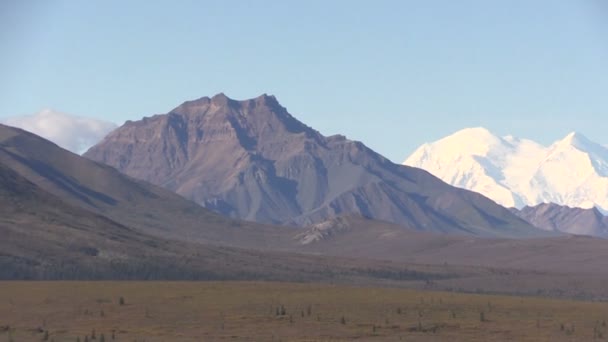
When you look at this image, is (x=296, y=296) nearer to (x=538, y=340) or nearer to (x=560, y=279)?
(x=538, y=340)

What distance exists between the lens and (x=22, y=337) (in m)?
64.1

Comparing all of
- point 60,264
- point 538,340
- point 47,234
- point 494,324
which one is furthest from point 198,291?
point 47,234

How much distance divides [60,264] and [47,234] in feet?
75.7

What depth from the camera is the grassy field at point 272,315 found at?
67188 millimetres

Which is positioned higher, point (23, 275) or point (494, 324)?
point (23, 275)

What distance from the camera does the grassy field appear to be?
220ft

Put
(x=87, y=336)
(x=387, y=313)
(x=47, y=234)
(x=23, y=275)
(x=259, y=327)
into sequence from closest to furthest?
(x=87, y=336) → (x=259, y=327) → (x=387, y=313) → (x=23, y=275) → (x=47, y=234)

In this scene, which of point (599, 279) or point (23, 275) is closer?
point (23, 275)

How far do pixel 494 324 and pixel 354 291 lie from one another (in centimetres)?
1806

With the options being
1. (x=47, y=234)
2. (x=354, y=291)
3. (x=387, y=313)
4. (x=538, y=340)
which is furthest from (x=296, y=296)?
(x=47, y=234)

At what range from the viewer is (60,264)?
494 ft

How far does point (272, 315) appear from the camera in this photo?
74812 millimetres

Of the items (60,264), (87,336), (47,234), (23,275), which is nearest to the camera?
(87,336)

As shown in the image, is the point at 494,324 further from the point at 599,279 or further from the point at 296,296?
the point at 599,279
